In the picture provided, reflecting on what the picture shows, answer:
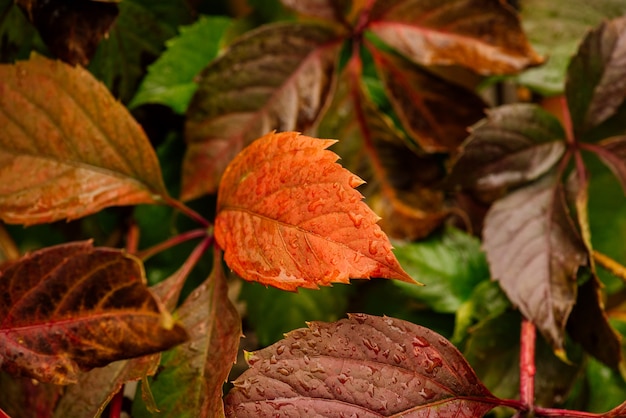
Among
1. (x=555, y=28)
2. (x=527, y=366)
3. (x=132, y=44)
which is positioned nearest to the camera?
(x=527, y=366)

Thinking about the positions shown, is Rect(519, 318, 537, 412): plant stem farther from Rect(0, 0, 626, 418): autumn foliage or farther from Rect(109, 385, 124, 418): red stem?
Rect(109, 385, 124, 418): red stem

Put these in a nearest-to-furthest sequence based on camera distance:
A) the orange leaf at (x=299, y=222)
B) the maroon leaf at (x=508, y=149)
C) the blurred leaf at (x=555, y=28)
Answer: the orange leaf at (x=299, y=222) → the maroon leaf at (x=508, y=149) → the blurred leaf at (x=555, y=28)

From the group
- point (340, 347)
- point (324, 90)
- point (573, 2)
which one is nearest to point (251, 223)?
point (340, 347)

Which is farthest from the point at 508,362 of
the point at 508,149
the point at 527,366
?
the point at 508,149

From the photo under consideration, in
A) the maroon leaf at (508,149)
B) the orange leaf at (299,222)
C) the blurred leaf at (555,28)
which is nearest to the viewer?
the orange leaf at (299,222)

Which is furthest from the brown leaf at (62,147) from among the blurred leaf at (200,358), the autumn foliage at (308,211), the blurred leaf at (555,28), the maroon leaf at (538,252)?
the blurred leaf at (555,28)

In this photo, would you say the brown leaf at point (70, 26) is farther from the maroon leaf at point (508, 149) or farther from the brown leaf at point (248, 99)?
the maroon leaf at point (508, 149)

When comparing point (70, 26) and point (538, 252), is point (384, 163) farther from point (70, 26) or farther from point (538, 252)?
point (70, 26)
